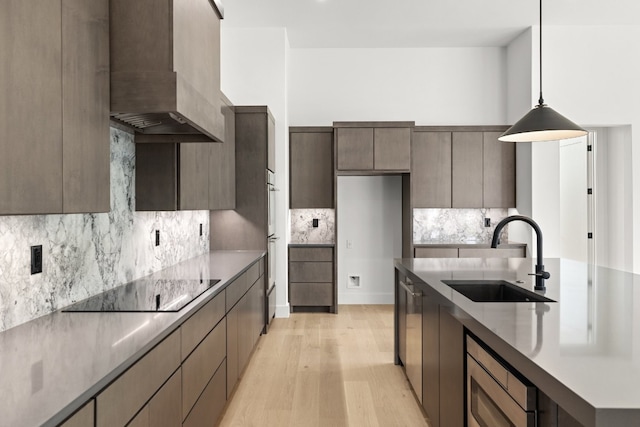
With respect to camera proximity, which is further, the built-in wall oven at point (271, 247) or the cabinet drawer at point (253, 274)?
the built-in wall oven at point (271, 247)

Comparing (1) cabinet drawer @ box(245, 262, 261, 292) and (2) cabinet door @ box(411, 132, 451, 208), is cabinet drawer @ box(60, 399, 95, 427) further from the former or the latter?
(2) cabinet door @ box(411, 132, 451, 208)

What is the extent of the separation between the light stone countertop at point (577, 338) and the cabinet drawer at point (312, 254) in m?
3.02

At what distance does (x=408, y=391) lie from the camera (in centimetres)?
333

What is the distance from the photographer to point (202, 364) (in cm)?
235

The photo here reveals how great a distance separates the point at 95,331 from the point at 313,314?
4154mm

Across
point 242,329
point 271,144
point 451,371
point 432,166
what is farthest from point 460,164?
point 451,371

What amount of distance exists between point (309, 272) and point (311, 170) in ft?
4.18

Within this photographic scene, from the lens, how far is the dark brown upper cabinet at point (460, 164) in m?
5.89

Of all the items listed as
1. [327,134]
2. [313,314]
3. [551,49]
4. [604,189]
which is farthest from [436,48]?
[313,314]

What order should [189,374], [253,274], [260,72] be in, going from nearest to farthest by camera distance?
[189,374] → [253,274] → [260,72]

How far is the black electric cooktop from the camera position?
2.09 m

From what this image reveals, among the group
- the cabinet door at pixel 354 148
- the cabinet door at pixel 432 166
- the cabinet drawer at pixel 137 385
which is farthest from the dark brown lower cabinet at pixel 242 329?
the cabinet door at pixel 432 166

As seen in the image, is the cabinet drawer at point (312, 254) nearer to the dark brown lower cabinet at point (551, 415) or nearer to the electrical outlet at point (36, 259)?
the electrical outlet at point (36, 259)

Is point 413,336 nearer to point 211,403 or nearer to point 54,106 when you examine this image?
point 211,403
